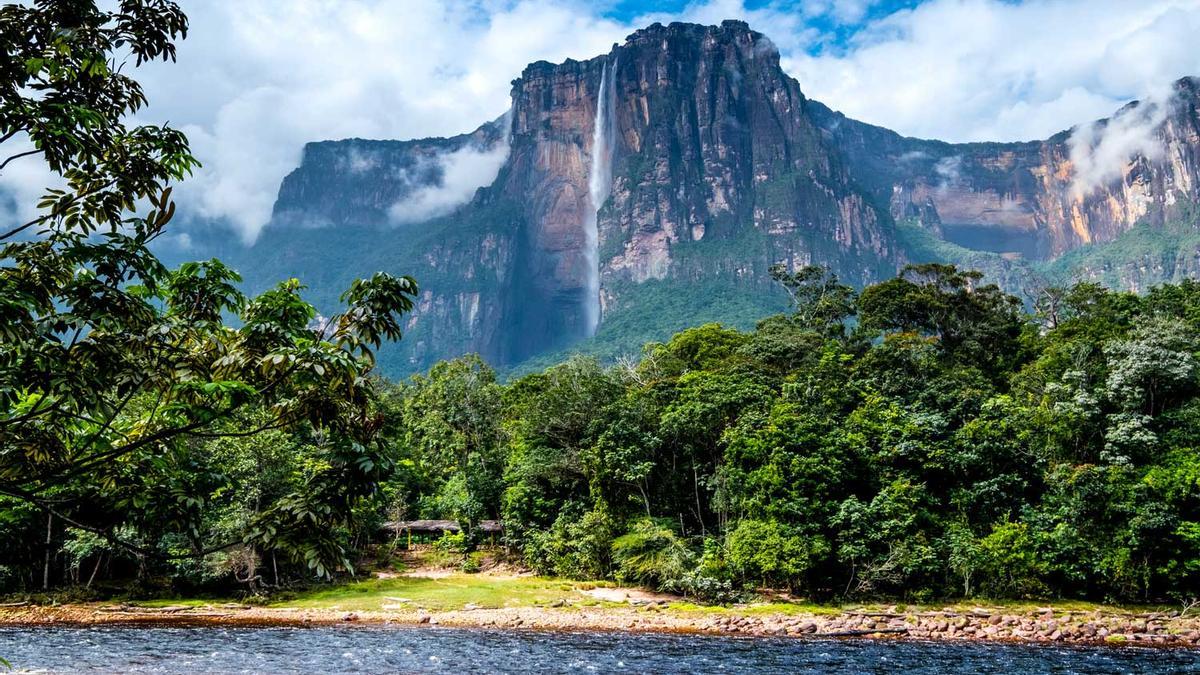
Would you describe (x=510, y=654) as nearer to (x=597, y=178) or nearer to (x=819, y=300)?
(x=819, y=300)

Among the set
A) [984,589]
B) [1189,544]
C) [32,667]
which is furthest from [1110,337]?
[32,667]

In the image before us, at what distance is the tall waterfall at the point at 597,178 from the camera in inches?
7421

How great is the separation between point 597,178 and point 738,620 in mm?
174738

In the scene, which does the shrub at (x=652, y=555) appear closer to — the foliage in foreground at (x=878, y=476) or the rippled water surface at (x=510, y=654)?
the foliage in foreground at (x=878, y=476)

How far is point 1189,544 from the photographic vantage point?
26906 mm

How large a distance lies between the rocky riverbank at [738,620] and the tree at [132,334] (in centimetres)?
2310

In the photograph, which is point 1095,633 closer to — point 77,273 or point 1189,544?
point 1189,544

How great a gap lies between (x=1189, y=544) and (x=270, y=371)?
32.5m

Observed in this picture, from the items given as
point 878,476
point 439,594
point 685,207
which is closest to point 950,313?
point 878,476

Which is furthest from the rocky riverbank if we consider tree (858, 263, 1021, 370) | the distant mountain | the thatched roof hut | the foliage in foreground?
the distant mountain

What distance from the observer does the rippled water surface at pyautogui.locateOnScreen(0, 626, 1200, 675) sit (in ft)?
66.5

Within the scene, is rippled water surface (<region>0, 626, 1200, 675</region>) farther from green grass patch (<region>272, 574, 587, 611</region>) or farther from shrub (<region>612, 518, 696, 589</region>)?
shrub (<region>612, 518, 696, 589</region>)

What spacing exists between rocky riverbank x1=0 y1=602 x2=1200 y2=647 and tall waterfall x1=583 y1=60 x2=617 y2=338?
157886 mm

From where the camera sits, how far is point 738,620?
88.5 ft
